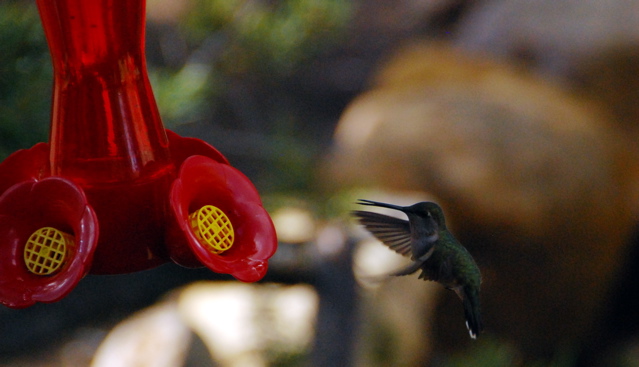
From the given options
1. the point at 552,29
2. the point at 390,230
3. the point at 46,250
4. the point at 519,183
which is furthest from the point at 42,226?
the point at 552,29

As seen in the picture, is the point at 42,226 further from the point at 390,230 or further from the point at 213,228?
the point at 390,230

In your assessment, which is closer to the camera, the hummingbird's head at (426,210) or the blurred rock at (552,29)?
the hummingbird's head at (426,210)

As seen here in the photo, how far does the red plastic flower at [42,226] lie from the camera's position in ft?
1.90

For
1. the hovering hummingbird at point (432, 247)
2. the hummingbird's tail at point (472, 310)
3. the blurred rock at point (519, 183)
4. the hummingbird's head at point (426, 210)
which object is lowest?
the blurred rock at point (519, 183)

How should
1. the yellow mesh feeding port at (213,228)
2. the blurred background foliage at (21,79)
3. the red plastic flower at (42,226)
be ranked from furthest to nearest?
1. the blurred background foliage at (21,79)
2. the yellow mesh feeding port at (213,228)
3. the red plastic flower at (42,226)

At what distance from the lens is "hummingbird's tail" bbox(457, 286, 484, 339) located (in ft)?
2.47

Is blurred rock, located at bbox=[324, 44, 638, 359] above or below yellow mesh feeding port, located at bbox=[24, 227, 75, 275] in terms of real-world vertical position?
below

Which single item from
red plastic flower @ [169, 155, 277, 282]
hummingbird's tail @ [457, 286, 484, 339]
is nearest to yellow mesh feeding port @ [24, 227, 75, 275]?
red plastic flower @ [169, 155, 277, 282]

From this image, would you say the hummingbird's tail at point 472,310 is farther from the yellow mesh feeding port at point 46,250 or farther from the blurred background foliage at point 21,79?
the blurred background foliage at point 21,79

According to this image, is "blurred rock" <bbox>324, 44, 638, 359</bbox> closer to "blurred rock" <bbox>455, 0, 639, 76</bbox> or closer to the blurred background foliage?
"blurred rock" <bbox>455, 0, 639, 76</bbox>

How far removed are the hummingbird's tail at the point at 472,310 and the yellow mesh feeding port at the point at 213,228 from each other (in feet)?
0.99

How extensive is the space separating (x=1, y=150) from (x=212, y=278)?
164 centimetres

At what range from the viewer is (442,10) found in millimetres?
3867

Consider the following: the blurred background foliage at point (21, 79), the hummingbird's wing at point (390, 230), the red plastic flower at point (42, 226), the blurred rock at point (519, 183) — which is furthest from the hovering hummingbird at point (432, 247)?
the blurred rock at point (519, 183)
